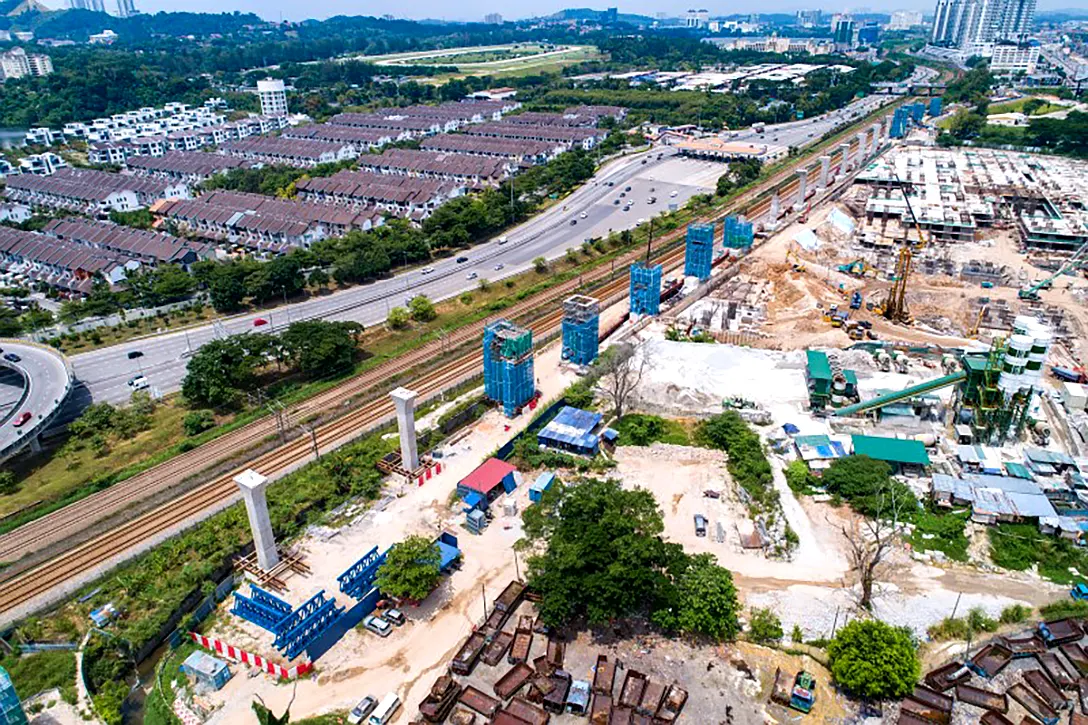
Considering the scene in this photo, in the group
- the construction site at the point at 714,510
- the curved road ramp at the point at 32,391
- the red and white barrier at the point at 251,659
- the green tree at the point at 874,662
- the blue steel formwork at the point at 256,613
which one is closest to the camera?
the green tree at the point at 874,662

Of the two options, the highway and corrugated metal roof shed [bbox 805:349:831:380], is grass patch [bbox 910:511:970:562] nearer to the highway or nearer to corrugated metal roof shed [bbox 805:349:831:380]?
corrugated metal roof shed [bbox 805:349:831:380]

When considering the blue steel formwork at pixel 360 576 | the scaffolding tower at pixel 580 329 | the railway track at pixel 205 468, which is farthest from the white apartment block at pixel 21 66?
the blue steel formwork at pixel 360 576

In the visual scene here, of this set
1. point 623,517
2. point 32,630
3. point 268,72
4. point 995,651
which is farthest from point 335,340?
point 268,72

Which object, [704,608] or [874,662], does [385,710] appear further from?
[874,662]

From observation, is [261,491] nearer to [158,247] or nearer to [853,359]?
[853,359]

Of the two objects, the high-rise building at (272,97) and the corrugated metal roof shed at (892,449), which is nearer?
the corrugated metal roof shed at (892,449)

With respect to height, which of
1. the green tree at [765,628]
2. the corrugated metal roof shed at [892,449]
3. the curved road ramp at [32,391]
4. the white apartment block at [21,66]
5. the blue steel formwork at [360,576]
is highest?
the white apartment block at [21,66]

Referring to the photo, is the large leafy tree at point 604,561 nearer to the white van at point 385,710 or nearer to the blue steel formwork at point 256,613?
the white van at point 385,710

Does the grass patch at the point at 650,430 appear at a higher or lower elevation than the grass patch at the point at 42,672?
higher

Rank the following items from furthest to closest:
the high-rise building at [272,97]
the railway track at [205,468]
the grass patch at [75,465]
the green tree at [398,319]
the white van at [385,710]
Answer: the high-rise building at [272,97]
the green tree at [398,319]
the grass patch at [75,465]
the railway track at [205,468]
the white van at [385,710]
